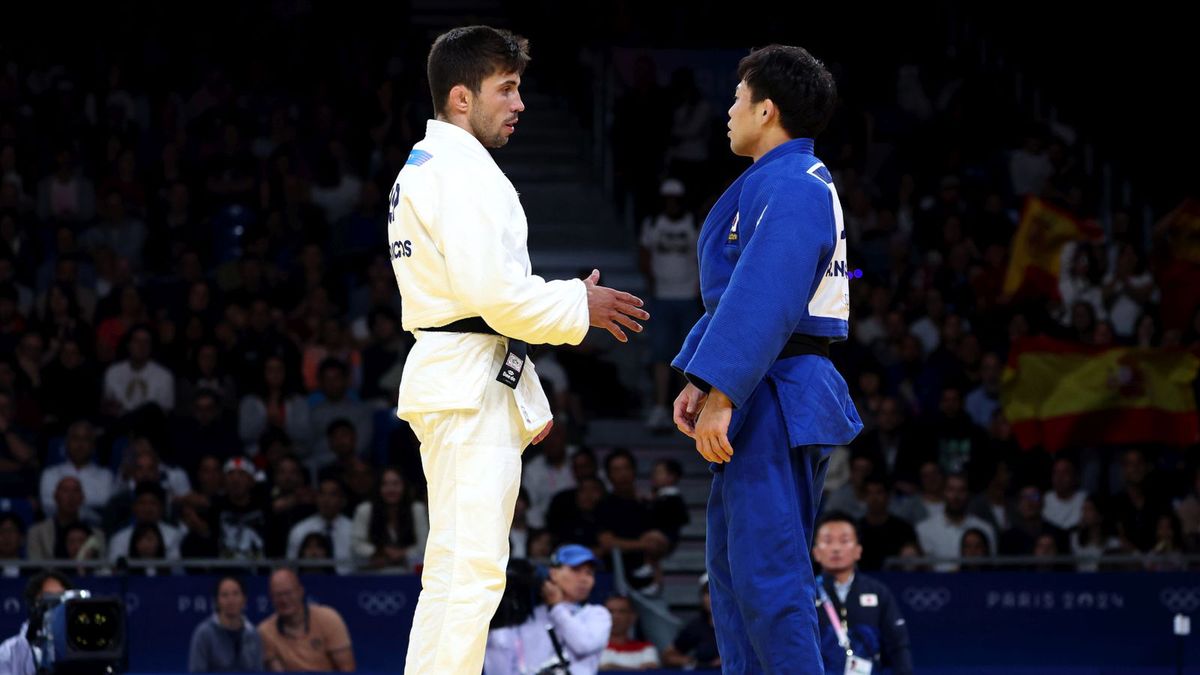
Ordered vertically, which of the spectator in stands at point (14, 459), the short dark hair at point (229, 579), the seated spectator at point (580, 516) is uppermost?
the spectator in stands at point (14, 459)

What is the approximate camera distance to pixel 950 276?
13.9 metres

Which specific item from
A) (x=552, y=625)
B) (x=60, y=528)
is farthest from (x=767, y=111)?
(x=60, y=528)

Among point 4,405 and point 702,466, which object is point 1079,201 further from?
point 4,405

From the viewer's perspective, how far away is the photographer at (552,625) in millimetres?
7938

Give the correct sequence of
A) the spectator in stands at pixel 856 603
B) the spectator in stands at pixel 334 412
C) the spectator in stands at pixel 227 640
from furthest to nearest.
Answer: the spectator in stands at pixel 334 412 → the spectator in stands at pixel 227 640 → the spectator in stands at pixel 856 603

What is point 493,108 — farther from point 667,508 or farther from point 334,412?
point 334,412

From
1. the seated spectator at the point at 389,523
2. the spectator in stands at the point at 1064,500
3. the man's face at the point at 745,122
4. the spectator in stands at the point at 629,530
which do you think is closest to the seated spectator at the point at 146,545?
the seated spectator at the point at 389,523

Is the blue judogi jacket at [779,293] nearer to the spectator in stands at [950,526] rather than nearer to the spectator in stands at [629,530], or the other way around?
the spectator in stands at [629,530]

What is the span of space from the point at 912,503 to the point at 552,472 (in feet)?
7.77

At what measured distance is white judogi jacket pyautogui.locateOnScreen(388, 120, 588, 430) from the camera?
451cm

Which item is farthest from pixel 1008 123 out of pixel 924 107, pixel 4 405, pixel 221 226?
pixel 4 405

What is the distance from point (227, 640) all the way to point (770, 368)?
5527mm

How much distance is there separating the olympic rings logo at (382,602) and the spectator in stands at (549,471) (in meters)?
1.56

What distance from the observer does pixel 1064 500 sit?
38.9ft
